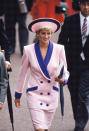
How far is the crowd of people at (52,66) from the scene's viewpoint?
293 inches

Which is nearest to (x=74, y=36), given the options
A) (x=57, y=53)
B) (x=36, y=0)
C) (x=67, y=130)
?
(x=57, y=53)

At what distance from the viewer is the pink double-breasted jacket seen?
7457 mm

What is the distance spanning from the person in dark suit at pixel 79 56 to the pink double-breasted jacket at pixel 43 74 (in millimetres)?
849

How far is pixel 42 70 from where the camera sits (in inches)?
293

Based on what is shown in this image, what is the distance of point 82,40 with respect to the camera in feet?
27.5

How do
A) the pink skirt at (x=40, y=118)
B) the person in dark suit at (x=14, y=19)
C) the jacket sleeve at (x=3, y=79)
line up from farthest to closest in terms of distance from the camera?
the person in dark suit at (x=14, y=19) → the pink skirt at (x=40, y=118) → the jacket sleeve at (x=3, y=79)

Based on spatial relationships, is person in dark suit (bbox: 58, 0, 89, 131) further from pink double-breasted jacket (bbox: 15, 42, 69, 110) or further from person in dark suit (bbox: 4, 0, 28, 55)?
person in dark suit (bbox: 4, 0, 28, 55)

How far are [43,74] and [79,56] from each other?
1.14 metres

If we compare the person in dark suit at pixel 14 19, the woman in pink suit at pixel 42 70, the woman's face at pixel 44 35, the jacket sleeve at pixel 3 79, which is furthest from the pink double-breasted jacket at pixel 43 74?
the person in dark suit at pixel 14 19

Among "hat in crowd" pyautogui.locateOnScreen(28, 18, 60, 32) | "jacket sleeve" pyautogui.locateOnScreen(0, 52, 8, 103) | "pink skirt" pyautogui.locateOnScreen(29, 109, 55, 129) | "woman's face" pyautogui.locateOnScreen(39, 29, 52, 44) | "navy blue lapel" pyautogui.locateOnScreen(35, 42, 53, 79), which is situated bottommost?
"pink skirt" pyautogui.locateOnScreen(29, 109, 55, 129)

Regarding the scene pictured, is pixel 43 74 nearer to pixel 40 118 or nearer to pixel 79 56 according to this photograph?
pixel 40 118

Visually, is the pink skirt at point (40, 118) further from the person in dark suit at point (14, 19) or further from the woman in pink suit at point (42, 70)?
the person in dark suit at point (14, 19)

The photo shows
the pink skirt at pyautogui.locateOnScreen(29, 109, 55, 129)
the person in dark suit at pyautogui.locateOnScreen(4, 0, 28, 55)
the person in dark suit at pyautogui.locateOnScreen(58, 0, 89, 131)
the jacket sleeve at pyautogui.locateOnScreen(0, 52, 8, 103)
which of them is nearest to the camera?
the jacket sleeve at pyautogui.locateOnScreen(0, 52, 8, 103)

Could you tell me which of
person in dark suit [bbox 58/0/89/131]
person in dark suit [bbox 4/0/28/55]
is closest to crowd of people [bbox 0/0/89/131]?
person in dark suit [bbox 58/0/89/131]
